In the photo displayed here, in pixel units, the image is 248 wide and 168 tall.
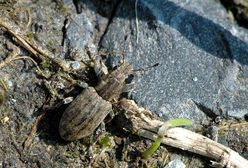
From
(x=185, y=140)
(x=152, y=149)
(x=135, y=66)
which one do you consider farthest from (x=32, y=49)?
(x=185, y=140)

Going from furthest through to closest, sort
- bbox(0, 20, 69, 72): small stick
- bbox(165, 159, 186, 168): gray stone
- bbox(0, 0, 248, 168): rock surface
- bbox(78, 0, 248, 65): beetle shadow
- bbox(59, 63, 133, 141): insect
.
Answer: bbox(78, 0, 248, 65): beetle shadow → bbox(0, 20, 69, 72): small stick → bbox(165, 159, 186, 168): gray stone → bbox(0, 0, 248, 168): rock surface → bbox(59, 63, 133, 141): insect

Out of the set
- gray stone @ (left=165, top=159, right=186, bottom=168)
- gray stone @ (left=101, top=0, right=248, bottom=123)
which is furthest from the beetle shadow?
gray stone @ (left=165, top=159, right=186, bottom=168)

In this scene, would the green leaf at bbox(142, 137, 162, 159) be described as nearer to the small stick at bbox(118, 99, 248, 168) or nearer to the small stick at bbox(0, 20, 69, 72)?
the small stick at bbox(118, 99, 248, 168)

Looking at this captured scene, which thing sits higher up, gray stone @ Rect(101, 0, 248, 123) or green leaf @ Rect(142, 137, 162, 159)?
gray stone @ Rect(101, 0, 248, 123)

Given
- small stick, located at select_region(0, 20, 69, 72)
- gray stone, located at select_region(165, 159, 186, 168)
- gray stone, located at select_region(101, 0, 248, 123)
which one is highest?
gray stone, located at select_region(101, 0, 248, 123)

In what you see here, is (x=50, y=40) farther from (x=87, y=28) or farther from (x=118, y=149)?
(x=118, y=149)

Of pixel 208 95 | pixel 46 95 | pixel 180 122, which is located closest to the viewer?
pixel 180 122

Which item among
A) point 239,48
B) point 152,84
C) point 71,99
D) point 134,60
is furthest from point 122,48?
point 239,48

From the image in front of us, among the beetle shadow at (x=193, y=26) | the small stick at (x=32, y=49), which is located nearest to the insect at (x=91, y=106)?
the small stick at (x=32, y=49)
